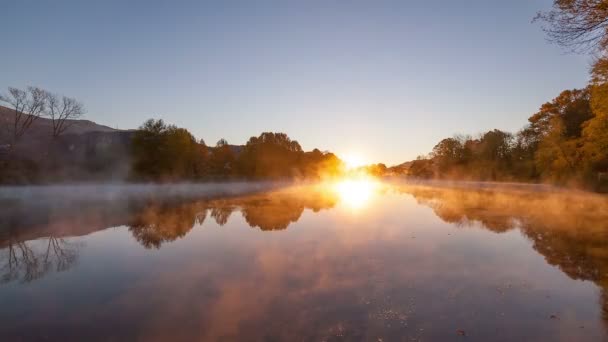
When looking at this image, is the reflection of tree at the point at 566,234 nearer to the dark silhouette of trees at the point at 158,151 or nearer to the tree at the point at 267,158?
the dark silhouette of trees at the point at 158,151

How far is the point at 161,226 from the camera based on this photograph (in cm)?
1666

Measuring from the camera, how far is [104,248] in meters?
12.2

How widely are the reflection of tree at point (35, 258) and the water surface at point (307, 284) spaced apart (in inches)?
2.2


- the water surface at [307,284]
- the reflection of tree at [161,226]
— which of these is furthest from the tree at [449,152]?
the reflection of tree at [161,226]

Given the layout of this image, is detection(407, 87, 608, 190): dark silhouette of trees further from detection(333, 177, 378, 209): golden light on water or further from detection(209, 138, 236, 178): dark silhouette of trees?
detection(209, 138, 236, 178): dark silhouette of trees

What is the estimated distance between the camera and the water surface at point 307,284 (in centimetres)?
555

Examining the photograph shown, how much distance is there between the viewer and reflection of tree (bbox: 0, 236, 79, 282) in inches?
→ 356

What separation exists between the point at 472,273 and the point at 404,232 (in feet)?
20.4

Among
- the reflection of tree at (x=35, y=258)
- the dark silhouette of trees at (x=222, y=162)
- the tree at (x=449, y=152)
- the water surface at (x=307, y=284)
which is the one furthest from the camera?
the tree at (x=449, y=152)

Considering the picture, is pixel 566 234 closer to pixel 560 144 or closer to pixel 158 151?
pixel 560 144


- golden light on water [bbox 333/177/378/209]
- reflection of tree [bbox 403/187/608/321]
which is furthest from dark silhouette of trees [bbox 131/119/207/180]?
reflection of tree [bbox 403/187/608/321]

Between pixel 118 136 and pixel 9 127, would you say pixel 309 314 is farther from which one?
pixel 118 136

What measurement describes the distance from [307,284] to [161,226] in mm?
11813

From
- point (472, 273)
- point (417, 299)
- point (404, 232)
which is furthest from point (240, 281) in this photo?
point (404, 232)
